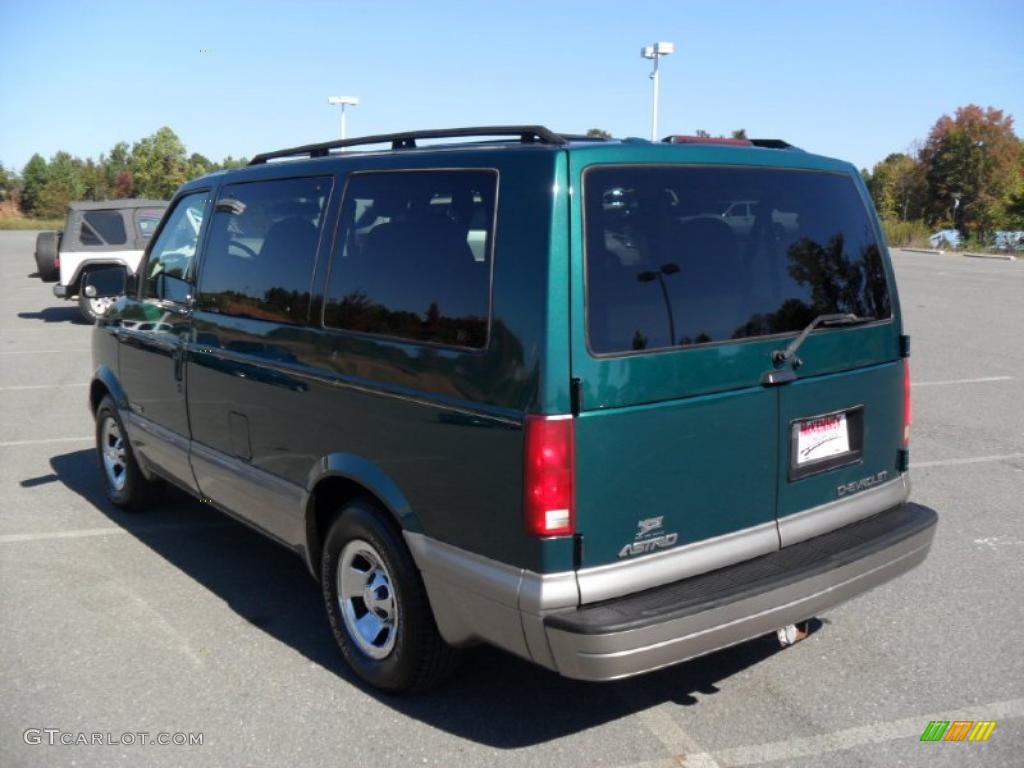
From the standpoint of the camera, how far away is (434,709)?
370cm

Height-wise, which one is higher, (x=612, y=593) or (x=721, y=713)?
(x=612, y=593)

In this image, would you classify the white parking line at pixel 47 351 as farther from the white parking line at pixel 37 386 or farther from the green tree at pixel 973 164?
the green tree at pixel 973 164

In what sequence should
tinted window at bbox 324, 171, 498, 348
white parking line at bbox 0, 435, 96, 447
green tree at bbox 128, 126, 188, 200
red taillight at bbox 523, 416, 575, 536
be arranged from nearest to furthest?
red taillight at bbox 523, 416, 575, 536, tinted window at bbox 324, 171, 498, 348, white parking line at bbox 0, 435, 96, 447, green tree at bbox 128, 126, 188, 200

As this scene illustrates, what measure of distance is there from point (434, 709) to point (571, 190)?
1996 millimetres

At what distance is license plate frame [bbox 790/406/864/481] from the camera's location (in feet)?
11.8

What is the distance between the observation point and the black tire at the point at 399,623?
354 cm

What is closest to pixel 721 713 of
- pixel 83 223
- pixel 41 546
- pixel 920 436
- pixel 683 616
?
pixel 683 616

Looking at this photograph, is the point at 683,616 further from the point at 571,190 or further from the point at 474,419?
the point at 571,190

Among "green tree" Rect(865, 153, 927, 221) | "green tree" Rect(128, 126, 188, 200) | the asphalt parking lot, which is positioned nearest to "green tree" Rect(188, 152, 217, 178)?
"green tree" Rect(128, 126, 188, 200)

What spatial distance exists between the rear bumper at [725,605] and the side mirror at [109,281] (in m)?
3.84

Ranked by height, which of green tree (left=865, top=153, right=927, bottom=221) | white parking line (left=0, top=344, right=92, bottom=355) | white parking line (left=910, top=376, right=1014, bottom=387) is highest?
green tree (left=865, top=153, right=927, bottom=221)

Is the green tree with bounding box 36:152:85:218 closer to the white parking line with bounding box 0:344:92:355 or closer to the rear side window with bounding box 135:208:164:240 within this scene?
the rear side window with bounding box 135:208:164:240

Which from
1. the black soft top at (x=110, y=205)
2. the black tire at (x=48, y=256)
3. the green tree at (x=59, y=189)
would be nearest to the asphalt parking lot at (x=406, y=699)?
the black soft top at (x=110, y=205)

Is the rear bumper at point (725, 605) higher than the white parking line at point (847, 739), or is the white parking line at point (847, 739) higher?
the rear bumper at point (725, 605)
